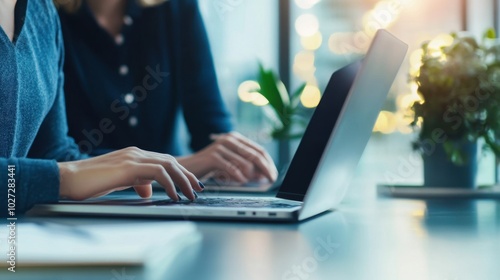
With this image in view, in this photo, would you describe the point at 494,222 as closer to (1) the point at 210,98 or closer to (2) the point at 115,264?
(2) the point at 115,264

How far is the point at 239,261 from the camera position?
47cm

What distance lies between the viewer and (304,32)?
3.54m

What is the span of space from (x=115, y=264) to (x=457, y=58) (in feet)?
3.42

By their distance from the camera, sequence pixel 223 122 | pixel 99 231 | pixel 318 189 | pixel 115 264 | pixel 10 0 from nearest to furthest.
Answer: pixel 115 264
pixel 99 231
pixel 318 189
pixel 10 0
pixel 223 122

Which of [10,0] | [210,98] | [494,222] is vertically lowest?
[494,222]

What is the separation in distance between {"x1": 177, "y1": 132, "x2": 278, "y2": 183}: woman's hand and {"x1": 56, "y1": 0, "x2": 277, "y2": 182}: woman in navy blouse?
17.1 inches

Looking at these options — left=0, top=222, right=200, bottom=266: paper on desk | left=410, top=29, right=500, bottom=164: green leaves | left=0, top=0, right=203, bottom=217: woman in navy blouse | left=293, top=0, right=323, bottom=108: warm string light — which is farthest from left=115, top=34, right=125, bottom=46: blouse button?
left=293, top=0, right=323, bottom=108: warm string light

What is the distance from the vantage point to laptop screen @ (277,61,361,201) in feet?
2.83

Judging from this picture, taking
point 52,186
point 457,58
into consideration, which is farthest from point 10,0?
point 457,58

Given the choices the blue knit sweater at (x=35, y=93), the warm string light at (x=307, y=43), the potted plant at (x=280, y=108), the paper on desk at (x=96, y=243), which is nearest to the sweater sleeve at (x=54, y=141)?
the blue knit sweater at (x=35, y=93)

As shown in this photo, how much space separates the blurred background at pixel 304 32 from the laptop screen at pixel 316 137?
2304 mm

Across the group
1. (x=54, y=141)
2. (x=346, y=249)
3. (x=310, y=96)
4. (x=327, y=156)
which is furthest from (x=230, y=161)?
(x=310, y=96)

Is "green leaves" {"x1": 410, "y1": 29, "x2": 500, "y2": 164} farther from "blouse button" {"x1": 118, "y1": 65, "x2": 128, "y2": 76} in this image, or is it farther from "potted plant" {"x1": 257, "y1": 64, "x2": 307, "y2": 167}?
"potted plant" {"x1": 257, "y1": 64, "x2": 307, "y2": 167}

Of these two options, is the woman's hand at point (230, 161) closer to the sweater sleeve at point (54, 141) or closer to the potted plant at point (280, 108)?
the sweater sleeve at point (54, 141)
